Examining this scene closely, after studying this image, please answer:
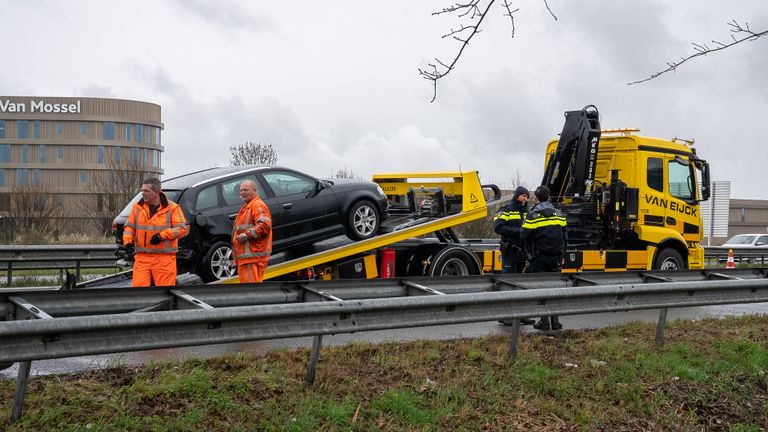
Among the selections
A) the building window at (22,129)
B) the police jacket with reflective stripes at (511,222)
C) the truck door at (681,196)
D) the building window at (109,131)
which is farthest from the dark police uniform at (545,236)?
the building window at (22,129)

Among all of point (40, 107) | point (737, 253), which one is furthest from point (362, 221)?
point (40, 107)

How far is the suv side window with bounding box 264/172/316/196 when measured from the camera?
1107 centimetres

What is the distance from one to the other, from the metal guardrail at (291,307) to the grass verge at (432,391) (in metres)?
0.34

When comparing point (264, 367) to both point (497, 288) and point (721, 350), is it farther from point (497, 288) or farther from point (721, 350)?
point (721, 350)

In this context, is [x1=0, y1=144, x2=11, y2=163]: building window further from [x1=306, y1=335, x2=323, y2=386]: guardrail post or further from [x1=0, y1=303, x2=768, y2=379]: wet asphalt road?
[x1=306, y1=335, x2=323, y2=386]: guardrail post

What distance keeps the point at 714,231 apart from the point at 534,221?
20.5 metres

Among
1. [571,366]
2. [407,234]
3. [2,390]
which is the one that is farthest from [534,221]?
[2,390]

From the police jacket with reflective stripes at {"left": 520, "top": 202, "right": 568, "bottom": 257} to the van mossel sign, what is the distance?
69720mm

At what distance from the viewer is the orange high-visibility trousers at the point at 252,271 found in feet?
31.4

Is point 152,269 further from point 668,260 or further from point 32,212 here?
point 32,212

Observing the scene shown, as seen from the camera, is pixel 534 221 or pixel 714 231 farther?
pixel 714 231

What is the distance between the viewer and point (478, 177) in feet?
43.1

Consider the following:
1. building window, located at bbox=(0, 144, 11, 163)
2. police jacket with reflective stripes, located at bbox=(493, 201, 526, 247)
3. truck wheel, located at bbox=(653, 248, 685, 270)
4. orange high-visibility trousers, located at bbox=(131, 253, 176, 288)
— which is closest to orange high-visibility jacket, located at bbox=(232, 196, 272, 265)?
orange high-visibility trousers, located at bbox=(131, 253, 176, 288)

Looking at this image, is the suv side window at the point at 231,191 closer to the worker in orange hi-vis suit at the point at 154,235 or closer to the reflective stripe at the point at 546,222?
the worker in orange hi-vis suit at the point at 154,235
